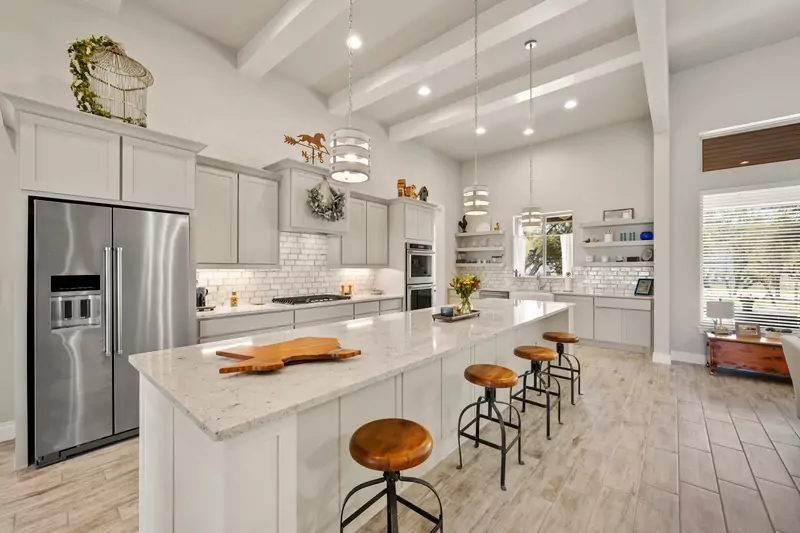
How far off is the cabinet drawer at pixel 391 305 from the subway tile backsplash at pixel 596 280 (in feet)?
9.06

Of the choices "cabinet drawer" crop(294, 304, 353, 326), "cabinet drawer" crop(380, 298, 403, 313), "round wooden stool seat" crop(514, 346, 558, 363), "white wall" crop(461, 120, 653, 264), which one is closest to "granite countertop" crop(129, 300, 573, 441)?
"round wooden stool seat" crop(514, 346, 558, 363)

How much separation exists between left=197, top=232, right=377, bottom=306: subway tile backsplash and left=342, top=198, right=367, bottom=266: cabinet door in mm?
290

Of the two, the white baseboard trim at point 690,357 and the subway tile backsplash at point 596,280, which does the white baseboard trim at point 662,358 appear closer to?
the white baseboard trim at point 690,357

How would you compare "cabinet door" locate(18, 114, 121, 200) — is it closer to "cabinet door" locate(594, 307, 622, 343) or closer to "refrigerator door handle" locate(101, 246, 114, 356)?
"refrigerator door handle" locate(101, 246, 114, 356)

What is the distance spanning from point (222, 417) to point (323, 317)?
3.18 meters

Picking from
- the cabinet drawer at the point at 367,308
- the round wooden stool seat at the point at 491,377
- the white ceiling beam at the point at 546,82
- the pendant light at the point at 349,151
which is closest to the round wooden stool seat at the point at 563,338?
the round wooden stool seat at the point at 491,377

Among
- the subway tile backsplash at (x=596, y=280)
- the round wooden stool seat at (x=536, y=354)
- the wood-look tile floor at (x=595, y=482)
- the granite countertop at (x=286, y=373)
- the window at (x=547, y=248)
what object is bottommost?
the wood-look tile floor at (x=595, y=482)

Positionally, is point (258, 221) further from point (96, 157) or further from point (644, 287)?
point (644, 287)

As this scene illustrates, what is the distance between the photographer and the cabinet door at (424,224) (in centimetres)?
588

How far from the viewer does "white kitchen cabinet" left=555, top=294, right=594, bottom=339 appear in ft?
19.0

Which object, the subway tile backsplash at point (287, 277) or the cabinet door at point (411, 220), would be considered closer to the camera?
the subway tile backsplash at point (287, 277)

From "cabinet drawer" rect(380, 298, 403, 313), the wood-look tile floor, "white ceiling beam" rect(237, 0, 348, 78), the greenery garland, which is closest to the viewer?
the wood-look tile floor

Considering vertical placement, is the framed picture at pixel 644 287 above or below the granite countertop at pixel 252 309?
above

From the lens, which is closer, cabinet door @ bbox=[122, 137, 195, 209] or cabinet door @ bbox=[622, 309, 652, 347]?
cabinet door @ bbox=[122, 137, 195, 209]
